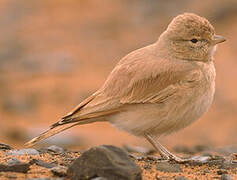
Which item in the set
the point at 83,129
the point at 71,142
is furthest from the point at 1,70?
the point at 71,142

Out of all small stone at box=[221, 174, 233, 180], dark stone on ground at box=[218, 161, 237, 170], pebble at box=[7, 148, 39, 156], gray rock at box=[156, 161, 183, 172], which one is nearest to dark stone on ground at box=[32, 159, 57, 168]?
pebble at box=[7, 148, 39, 156]

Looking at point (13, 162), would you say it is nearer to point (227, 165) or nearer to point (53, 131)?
point (53, 131)

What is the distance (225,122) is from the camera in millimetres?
13047

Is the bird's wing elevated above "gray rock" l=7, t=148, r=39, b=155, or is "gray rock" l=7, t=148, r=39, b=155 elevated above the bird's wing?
the bird's wing

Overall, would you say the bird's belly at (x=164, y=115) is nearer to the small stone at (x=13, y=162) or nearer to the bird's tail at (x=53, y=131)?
the bird's tail at (x=53, y=131)

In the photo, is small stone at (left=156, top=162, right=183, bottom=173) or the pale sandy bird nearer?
small stone at (left=156, top=162, right=183, bottom=173)

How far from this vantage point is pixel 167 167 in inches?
244

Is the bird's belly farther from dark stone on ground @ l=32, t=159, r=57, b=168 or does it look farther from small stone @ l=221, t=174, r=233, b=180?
dark stone on ground @ l=32, t=159, r=57, b=168

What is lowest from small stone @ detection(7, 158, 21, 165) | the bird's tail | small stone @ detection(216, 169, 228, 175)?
small stone @ detection(216, 169, 228, 175)

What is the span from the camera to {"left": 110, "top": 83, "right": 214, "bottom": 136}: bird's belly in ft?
21.5

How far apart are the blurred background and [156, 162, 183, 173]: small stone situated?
187 inches

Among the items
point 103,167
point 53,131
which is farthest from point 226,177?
point 53,131

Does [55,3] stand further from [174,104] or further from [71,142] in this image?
[174,104]

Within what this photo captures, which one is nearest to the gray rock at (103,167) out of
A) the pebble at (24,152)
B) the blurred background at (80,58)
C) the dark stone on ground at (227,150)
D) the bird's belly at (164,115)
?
the pebble at (24,152)
